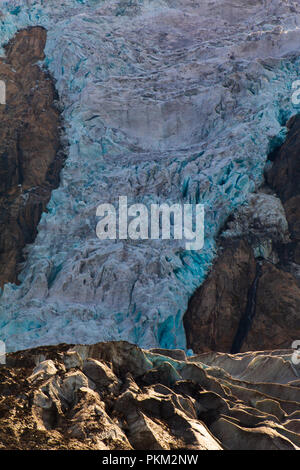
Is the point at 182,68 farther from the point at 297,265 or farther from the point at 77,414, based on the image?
the point at 77,414

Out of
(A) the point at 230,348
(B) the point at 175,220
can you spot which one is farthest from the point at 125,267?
(A) the point at 230,348

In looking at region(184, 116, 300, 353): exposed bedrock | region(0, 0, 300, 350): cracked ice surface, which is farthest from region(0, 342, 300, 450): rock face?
region(184, 116, 300, 353): exposed bedrock

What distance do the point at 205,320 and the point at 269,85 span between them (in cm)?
1034

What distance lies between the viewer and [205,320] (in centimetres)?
2080

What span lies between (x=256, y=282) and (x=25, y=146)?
11.8 m

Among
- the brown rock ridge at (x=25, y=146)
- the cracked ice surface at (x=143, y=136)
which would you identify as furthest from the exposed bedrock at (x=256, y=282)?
the brown rock ridge at (x=25, y=146)

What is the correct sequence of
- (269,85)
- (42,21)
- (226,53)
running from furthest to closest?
(42,21), (226,53), (269,85)

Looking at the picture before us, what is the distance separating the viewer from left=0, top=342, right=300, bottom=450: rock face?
847cm

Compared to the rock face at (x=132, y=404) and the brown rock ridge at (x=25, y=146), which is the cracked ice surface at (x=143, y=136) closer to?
the brown rock ridge at (x=25, y=146)

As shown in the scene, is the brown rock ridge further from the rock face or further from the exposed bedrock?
the rock face

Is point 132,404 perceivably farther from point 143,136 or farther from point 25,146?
point 25,146

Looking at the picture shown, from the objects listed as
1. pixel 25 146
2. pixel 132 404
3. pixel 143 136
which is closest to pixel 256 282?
pixel 143 136

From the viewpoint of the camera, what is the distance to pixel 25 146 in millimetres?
27281

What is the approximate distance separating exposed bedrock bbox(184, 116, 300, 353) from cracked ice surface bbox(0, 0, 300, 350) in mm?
628
